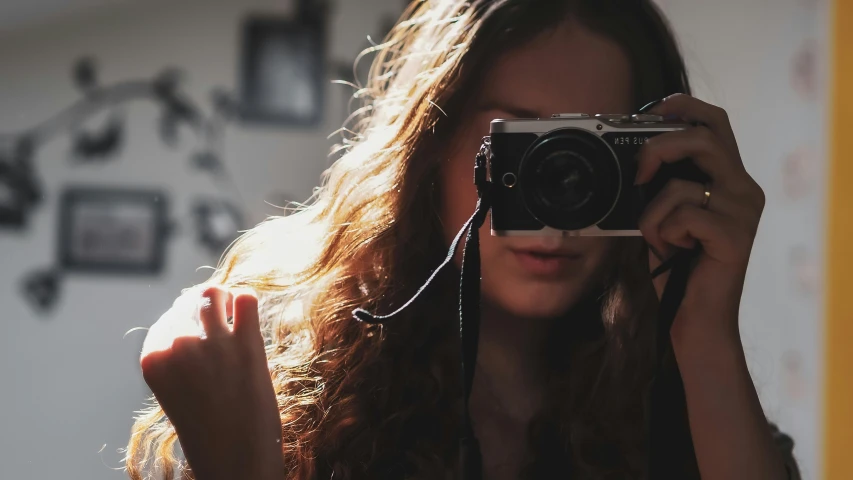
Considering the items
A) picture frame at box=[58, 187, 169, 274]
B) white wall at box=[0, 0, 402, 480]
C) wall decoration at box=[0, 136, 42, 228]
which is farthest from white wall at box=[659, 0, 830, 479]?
wall decoration at box=[0, 136, 42, 228]

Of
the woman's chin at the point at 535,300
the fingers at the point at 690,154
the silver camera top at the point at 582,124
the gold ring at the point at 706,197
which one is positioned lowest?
the woman's chin at the point at 535,300

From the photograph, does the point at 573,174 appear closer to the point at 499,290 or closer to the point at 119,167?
the point at 499,290

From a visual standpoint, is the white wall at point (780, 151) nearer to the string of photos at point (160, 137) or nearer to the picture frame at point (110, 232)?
the string of photos at point (160, 137)

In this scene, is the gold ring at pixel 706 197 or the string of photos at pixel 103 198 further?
the string of photos at pixel 103 198

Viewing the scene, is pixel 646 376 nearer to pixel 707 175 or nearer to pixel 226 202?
pixel 707 175

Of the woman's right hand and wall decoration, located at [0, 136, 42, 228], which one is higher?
wall decoration, located at [0, 136, 42, 228]

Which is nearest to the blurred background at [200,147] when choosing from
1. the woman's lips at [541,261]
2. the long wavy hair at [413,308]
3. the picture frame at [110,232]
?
the picture frame at [110,232]

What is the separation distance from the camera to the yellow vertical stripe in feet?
3.36

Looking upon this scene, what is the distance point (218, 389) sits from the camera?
46 centimetres

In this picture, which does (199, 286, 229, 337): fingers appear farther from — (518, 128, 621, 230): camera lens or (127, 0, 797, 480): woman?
(518, 128, 621, 230): camera lens

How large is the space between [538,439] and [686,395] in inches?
5.3

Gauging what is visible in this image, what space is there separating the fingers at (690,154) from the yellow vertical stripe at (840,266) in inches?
24.3

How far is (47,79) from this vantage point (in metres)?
1.15

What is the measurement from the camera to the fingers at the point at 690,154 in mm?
496
